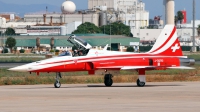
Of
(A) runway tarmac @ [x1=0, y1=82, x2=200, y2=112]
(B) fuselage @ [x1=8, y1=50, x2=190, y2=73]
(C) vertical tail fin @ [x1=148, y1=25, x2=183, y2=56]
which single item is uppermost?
(C) vertical tail fin @ [x1=148, y1=25, x2=183, y2=56]

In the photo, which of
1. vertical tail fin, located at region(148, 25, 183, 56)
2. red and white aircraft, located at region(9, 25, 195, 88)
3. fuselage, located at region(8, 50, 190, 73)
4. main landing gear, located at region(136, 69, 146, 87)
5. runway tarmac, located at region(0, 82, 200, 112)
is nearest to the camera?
runway tarmac, located at region(0, 82, 200, 112)

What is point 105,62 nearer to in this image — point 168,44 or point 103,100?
point 168,44

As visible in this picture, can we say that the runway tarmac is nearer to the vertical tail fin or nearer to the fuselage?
the fuselage

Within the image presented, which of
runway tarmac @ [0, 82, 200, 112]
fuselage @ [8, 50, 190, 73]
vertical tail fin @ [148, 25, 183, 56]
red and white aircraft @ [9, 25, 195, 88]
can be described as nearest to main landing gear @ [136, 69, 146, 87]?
red and white aircraft @ [9, 25, 195, 88]

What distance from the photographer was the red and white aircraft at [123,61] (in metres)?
34.2

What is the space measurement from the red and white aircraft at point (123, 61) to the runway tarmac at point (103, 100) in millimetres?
2941

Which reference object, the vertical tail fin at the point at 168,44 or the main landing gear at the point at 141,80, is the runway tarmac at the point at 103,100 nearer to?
the main landing gear at the point at 141,80

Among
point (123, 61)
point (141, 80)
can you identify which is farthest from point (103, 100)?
point (123, 61)

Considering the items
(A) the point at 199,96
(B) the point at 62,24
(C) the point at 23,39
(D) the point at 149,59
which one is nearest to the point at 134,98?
(A) the point at 199,96

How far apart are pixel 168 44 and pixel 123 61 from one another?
2857 millimetres

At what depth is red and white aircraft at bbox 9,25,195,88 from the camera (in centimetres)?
3416

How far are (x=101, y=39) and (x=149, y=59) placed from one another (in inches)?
4466

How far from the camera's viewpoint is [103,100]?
2575 centimetres

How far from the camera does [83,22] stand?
194625 millimetres
